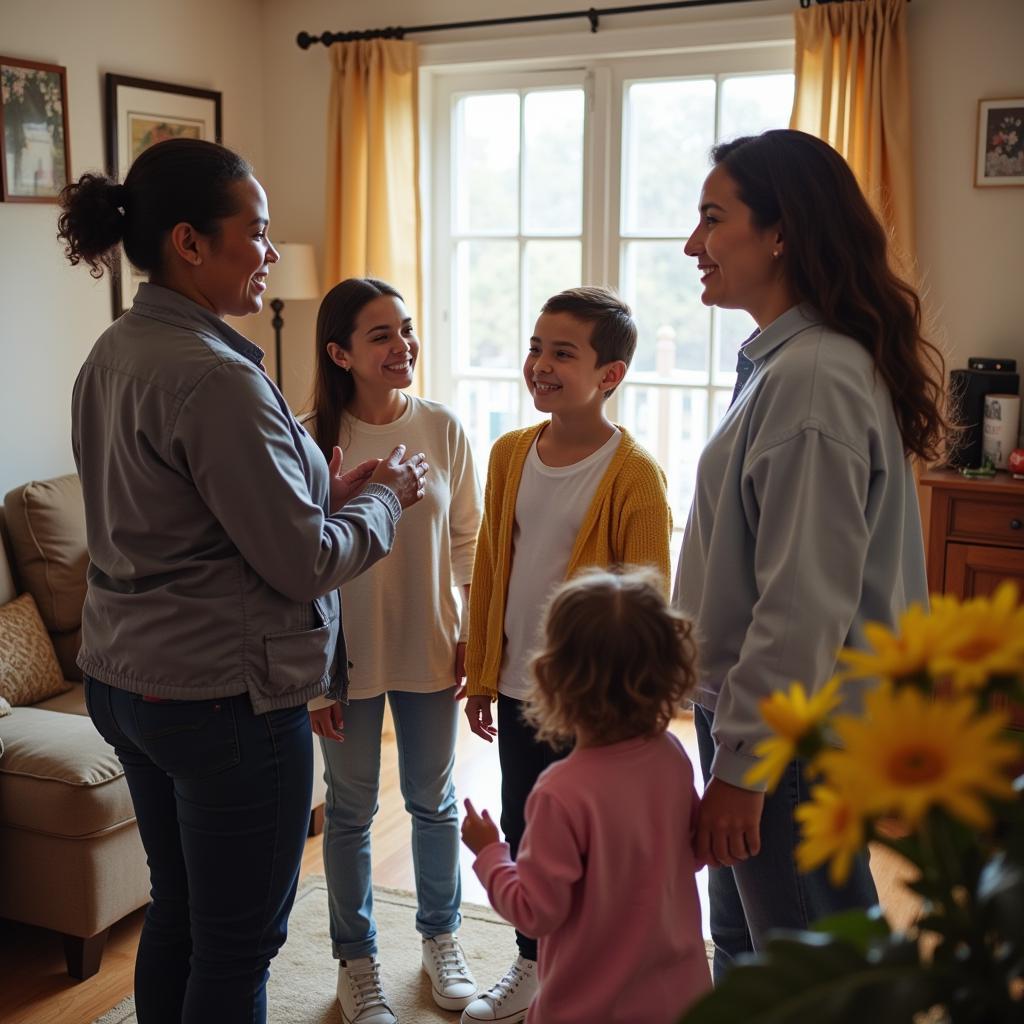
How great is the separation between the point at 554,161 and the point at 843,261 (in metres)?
3.04

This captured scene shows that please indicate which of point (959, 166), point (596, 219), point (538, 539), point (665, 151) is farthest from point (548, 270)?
point (538, 539)

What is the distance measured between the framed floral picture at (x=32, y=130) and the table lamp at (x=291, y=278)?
32.0 inches

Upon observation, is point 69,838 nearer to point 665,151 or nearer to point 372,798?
point 372,798

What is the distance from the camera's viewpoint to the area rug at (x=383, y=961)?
2.36m

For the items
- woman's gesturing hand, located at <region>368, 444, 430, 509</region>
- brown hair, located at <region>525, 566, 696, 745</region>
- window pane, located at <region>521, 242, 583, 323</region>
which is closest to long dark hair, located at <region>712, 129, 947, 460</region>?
brown hair, located at <region>525, 566, 696, 745</region>

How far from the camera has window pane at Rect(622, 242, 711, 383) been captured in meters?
4.16

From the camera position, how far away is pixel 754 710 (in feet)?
4.42

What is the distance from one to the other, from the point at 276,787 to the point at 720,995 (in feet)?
3.60

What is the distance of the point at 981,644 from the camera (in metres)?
→ 0.57

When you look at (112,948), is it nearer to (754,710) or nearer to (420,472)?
(420,472)

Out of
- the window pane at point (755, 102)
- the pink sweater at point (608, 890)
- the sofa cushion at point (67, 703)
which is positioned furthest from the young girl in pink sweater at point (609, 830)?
the window pane at point (755, 102)

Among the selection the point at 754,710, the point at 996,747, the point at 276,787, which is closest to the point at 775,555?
the point at 754,710

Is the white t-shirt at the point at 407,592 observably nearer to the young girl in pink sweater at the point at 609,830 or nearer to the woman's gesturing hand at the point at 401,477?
the woman's gesturing hand at the point at 401,477

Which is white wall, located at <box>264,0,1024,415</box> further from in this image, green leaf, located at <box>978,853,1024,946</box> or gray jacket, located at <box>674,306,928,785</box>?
green leaf, located at <box>978,853,1024,946</box>
